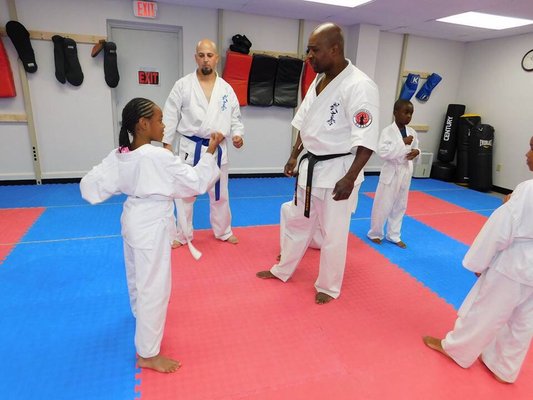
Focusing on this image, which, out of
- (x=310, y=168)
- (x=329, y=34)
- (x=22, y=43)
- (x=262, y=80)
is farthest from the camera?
(x=262, y=80)

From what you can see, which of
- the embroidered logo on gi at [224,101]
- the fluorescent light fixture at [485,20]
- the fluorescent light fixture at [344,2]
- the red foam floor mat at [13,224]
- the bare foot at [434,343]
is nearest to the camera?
the bare foot at [434,343]

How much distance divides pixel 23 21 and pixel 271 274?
493 centimetres

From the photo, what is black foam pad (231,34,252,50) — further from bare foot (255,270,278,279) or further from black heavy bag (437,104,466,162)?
black heavy bag (437,104,466,162)

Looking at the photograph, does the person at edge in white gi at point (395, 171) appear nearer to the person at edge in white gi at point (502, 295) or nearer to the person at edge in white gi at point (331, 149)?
the person at edge in white gi at point (331, 149)

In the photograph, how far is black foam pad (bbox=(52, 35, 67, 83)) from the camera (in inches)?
195

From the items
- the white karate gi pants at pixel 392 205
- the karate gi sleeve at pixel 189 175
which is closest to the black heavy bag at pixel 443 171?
the white karate gi pants at pixel 392 205

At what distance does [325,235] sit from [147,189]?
53.8 inches

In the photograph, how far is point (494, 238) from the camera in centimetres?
176

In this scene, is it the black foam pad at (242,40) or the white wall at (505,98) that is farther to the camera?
the white wall at (505,98)

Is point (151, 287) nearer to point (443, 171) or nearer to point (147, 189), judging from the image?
point (147, 189)

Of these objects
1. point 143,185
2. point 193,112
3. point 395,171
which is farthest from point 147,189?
point 395,171

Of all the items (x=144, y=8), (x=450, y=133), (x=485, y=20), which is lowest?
(x=450, y=133)

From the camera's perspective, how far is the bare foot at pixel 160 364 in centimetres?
193

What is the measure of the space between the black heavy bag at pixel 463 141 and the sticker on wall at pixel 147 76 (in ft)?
19.2
